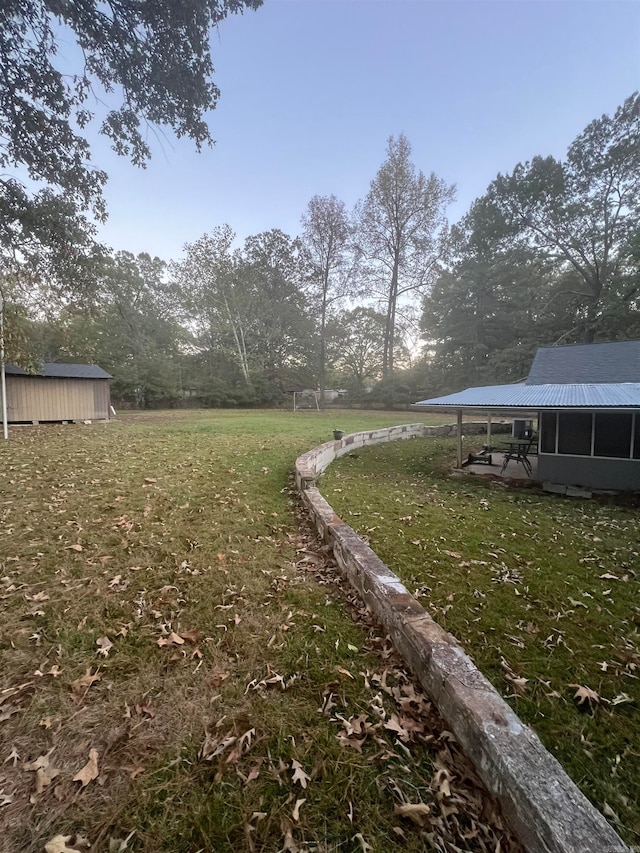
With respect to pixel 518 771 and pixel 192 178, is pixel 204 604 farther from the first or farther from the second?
pixel 192 178

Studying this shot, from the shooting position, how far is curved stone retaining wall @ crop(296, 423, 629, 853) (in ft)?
3.65

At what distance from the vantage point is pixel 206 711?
1797 mm

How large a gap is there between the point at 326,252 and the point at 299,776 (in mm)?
31010

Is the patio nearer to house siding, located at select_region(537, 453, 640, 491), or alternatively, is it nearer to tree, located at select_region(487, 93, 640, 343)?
house siding, located at select_region(537, 453, 640, 491)

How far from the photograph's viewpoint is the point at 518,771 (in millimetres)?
1273

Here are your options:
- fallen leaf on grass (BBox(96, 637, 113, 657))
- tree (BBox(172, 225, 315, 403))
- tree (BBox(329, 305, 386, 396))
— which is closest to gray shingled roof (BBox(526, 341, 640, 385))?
fallen leaf on grass (BBox(96, 637, 113, 657))

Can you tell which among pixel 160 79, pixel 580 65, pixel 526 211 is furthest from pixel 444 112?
pixel 526 211

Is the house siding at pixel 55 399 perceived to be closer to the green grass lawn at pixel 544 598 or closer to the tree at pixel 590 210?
the green grass lawn at pixel 544 598

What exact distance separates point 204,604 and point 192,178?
13074 millimetres

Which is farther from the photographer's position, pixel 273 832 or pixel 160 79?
pixel 160 79

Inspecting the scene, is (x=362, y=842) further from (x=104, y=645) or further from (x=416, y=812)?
(x=104, y=645)

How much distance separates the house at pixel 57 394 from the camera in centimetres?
1420

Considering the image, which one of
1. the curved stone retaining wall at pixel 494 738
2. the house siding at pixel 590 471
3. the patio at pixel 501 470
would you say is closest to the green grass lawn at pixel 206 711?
the curved stone retaining wall at pixel 494 738

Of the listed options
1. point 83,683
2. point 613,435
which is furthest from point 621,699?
point 613,435
